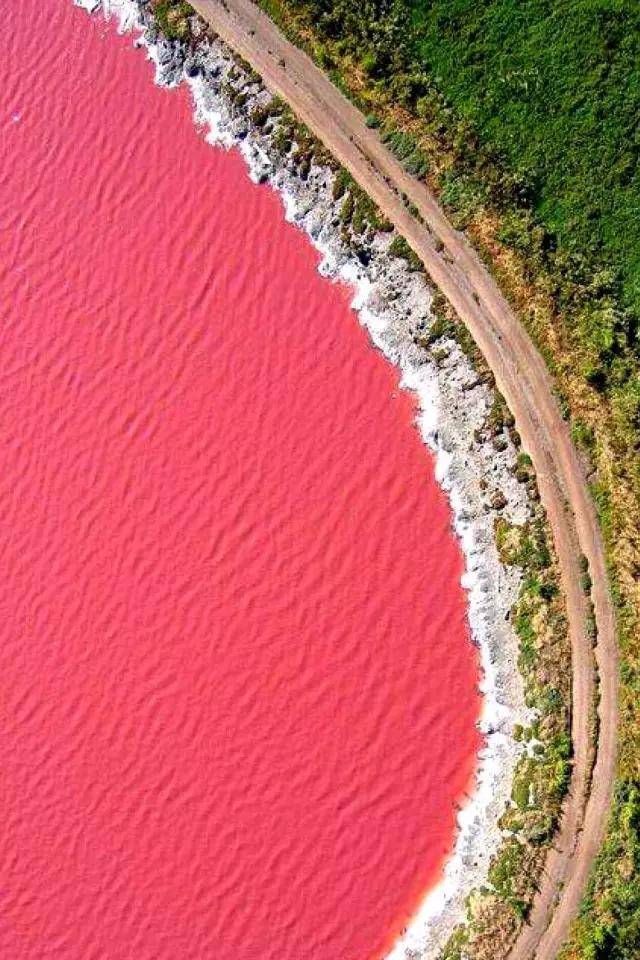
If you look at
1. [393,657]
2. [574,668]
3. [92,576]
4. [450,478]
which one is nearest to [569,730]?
[574,668]

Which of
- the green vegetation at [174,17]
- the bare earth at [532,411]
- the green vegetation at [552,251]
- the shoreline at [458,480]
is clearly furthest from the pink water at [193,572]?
the bare earth at [532,411]

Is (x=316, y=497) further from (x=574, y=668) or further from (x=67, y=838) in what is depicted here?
(x=67, y=838)

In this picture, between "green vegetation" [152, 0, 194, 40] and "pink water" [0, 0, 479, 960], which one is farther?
"green vegetation" [152, 0, 194, 40]

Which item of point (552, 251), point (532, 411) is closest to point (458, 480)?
point (532, 411)

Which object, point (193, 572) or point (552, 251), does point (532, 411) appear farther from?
point (193, 572)

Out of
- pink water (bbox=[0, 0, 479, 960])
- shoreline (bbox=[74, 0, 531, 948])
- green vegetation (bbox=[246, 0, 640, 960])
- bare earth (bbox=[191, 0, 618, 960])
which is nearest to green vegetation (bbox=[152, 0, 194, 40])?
pink water (bbox=[0, 0, 479, 960])

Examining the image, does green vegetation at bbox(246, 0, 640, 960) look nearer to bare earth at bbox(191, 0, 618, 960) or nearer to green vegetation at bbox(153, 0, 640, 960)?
green vegetation at bbox(153, 0, 640, 960)
